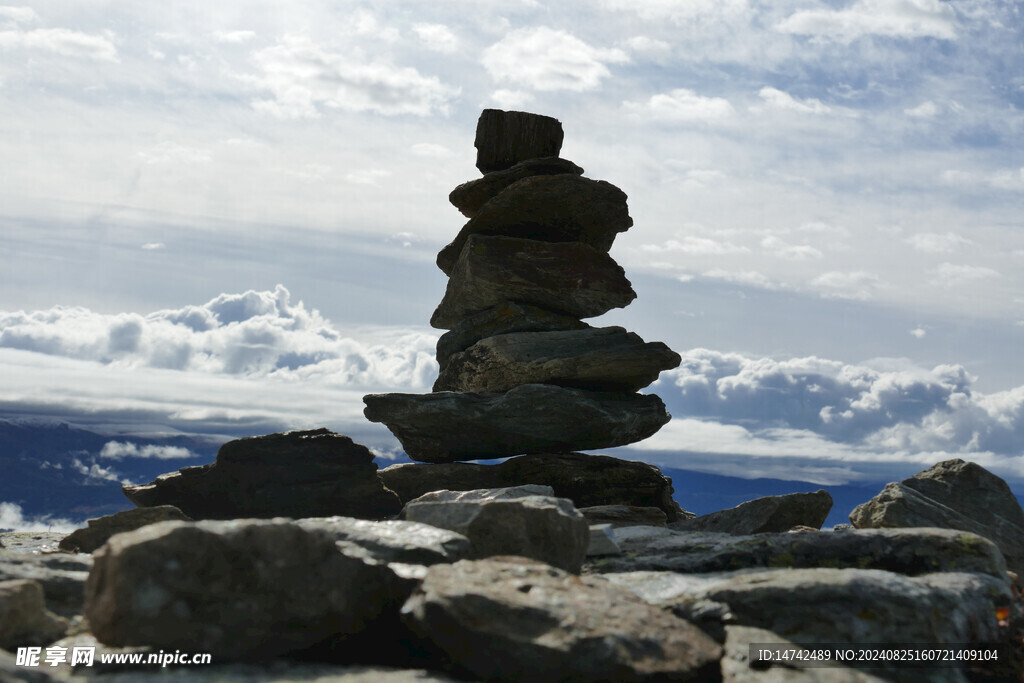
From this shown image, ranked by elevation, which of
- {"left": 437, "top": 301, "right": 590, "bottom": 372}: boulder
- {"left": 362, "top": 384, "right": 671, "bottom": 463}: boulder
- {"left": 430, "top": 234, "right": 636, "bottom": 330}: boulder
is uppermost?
{"left": 430, "top": 234, "right": 636, "bottom": 330}: boulder

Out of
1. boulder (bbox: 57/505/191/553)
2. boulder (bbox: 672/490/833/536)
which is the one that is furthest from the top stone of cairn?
boulder (bbox: 57/505/191/553)

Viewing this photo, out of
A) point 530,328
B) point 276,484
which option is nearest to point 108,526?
point 276,484

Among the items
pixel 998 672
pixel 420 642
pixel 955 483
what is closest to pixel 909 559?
pixel 998 672

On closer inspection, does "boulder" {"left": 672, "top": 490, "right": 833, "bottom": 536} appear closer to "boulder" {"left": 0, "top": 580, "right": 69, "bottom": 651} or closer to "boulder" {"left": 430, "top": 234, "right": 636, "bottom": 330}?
"boulder" {"left": 430, "top": 234, "right": 636, "bottom": 330}

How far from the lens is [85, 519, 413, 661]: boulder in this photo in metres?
7.03

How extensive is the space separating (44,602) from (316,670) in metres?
3.16

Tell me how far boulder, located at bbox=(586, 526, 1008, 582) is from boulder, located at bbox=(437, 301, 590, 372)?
13.4m

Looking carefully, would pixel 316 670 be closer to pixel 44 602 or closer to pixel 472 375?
pixel 44 602

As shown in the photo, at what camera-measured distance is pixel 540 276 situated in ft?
77.3

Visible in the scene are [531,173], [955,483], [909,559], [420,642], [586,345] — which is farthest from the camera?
[531,173]

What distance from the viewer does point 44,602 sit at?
8133 millimetres

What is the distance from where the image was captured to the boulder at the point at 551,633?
672cm

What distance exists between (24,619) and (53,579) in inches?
49.0

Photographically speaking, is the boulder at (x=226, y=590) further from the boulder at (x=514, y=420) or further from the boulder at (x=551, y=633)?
the boulder at (x=514, y=420)
